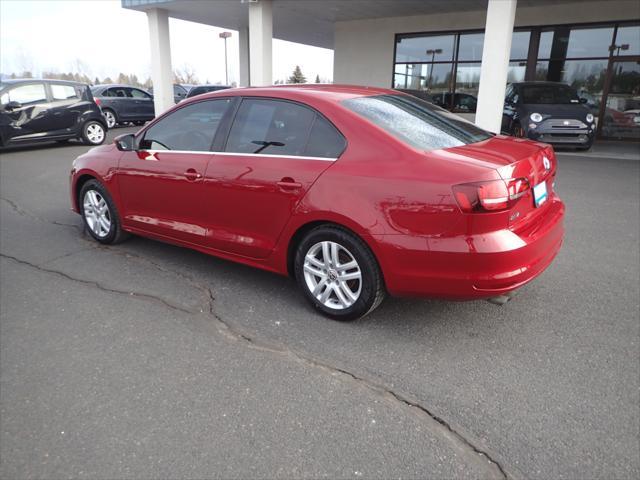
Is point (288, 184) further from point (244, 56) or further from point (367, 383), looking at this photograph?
point (244, 56)

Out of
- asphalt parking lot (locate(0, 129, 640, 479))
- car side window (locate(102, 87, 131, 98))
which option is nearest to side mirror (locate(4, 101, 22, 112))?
car side window (locate(102, 87, 131, 98))

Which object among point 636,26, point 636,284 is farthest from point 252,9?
point 636,284

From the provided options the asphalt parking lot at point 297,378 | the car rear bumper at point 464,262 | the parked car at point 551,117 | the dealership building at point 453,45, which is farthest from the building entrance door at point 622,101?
the car rear bumper at point 464,262

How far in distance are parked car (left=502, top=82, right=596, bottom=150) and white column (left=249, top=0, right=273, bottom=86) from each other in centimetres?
697

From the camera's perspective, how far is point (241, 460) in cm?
224

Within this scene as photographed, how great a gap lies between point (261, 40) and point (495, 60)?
686 centimetres

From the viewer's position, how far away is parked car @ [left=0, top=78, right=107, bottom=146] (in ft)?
38.5

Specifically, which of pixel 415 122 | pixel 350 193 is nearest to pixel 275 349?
pixel 350 193

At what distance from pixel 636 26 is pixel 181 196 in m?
15.3

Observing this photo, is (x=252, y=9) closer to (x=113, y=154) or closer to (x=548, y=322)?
(x=113, y=154)

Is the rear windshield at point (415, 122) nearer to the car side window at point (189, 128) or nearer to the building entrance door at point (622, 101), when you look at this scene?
the car side window at point (189, 128)

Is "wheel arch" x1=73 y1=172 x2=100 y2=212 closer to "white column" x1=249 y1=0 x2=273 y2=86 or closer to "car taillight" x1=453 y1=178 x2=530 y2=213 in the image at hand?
"car taillight" x1=453 y1=178 x2=530 y2=213

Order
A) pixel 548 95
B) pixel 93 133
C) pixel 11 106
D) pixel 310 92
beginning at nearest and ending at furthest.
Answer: pixel 310 92 → pixel 11 106 → pixel 548 95 → pixel 93 133

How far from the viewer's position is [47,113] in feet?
40.6
